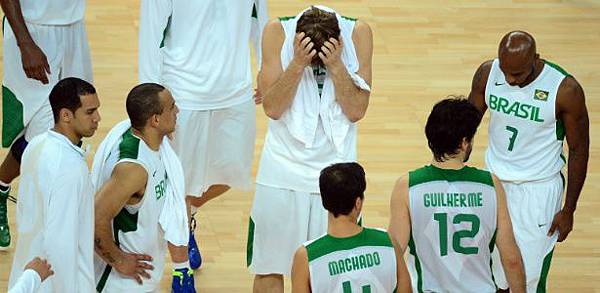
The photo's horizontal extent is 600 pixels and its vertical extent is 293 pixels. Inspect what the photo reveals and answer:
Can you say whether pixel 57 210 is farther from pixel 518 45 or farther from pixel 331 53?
pixel 518 45

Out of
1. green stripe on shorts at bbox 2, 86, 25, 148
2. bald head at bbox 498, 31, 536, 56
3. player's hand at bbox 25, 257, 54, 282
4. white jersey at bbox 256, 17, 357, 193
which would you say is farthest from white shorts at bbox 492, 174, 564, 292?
green stripe on shorts at bbox 2, 86, 25, 148

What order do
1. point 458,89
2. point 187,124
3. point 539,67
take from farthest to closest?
point 458,89 < point 187,124 < point 539,67

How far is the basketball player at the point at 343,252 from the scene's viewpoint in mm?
4457

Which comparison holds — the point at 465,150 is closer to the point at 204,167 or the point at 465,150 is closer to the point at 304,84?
the point at 304,84

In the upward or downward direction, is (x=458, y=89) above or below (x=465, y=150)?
below

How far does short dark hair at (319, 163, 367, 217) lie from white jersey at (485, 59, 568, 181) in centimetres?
159

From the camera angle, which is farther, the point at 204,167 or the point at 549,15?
the point at 549,15

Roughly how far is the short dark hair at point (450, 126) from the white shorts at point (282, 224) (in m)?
0.88

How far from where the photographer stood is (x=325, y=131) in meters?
5.54

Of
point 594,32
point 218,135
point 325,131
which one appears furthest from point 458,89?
point 325,131

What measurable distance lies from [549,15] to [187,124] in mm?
5935

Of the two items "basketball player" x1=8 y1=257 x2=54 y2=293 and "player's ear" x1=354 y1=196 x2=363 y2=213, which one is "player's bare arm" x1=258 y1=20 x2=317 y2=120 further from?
"basketball player" x1=8 y1=257 x2=54 y2=293

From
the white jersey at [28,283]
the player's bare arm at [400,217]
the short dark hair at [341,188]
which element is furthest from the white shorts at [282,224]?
the white jersey at [28,283]

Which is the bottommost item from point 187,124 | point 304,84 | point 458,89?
point 458,89
